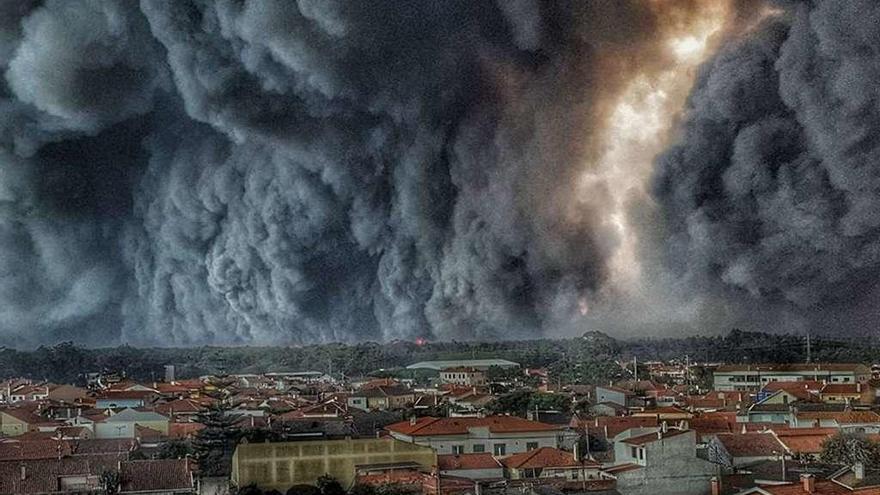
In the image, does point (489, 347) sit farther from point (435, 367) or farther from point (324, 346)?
point (324, 346)

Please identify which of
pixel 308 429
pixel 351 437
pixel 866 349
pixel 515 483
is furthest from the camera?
pixel 866 349

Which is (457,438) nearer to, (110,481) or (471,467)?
(471,467)

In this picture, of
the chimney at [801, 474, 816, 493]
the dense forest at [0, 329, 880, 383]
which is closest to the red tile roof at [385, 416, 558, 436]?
the chimney at [801, 474, 816, 493]

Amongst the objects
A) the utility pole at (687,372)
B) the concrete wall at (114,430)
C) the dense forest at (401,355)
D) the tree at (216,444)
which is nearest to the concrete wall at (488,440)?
the tree at (216,444)

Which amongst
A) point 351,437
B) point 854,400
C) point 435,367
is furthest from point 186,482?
point 435,367

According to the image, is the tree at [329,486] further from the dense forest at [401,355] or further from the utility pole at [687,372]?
the dense forest at [401,355]
